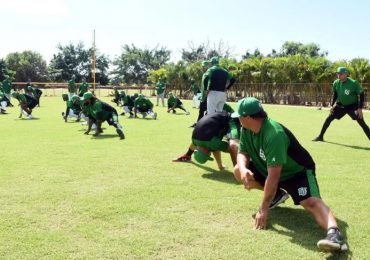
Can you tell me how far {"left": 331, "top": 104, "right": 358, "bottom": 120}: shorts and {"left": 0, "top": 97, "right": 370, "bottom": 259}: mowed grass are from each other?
1711mm

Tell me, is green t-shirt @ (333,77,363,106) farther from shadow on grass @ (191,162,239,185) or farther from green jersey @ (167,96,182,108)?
green jersey @ (167,96,182,108)

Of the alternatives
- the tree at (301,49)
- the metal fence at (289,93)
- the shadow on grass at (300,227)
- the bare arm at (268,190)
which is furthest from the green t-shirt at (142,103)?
the tree at (301,49)

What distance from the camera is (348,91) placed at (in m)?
10.6

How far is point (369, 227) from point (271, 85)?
34574mm

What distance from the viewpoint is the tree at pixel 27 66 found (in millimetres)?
79812

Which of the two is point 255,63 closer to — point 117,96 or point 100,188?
point 117,96

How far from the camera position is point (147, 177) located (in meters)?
6.89

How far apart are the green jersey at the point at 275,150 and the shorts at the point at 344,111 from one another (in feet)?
22.4

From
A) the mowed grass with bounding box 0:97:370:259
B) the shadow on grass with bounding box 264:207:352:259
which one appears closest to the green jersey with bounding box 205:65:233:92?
the mowed grass with bounding box 0:97:370:259

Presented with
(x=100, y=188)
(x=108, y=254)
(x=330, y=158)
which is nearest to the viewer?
(x=108, y=254)

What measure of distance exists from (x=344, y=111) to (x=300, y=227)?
7180 mm

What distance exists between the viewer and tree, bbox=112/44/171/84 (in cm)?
8025

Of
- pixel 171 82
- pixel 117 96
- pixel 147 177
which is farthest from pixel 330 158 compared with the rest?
pixel 171 82

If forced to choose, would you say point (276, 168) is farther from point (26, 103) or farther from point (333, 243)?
point (26, 103)
